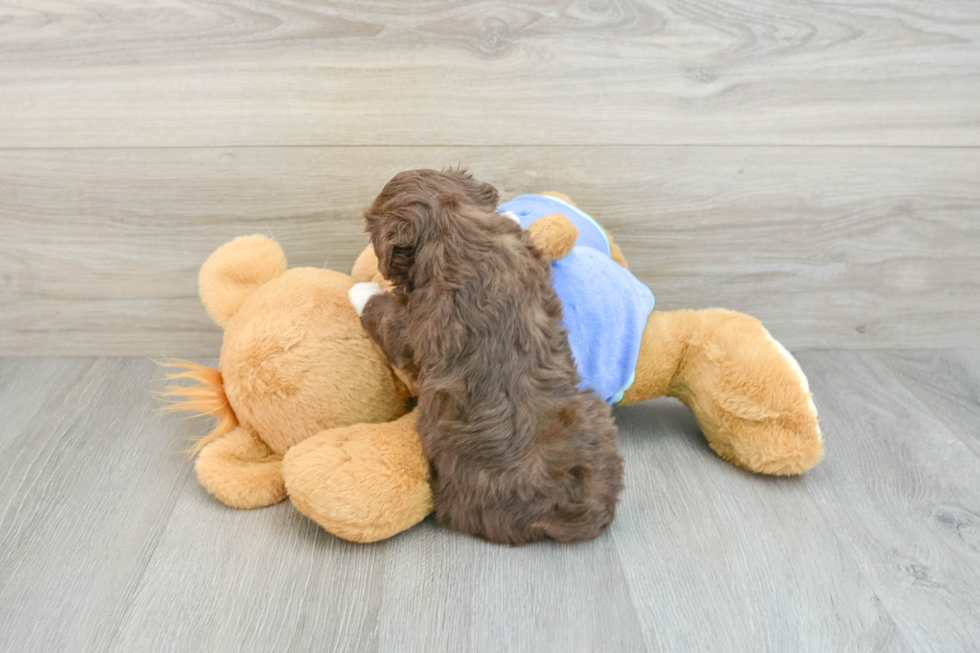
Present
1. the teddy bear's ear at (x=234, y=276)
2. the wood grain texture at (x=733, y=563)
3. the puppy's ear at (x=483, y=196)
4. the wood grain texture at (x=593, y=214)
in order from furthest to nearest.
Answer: the wood grain texture at (x=593, y=214) → the teddy bear's ear at (x=234, y=276) → the puppy's ear at (x=483, y=196) → the wood grain texture at (x=733, y=563)

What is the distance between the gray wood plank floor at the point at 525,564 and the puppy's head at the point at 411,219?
28 cm

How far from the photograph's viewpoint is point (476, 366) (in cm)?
62

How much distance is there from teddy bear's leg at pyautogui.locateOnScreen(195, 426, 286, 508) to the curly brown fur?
0.19 meters

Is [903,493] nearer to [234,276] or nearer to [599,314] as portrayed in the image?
[599,314]

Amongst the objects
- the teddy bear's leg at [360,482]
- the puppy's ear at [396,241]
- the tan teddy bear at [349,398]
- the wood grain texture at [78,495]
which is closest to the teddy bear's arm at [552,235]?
the tan teddy bear at [349,398]

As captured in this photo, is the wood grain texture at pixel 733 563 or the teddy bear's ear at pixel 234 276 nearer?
the wood grain texture at pixel 733 563

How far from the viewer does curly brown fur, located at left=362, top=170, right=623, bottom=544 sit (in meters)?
0.62

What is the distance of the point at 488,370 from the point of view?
24.6 inches

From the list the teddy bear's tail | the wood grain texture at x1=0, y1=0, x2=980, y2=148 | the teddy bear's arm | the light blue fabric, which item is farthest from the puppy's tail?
the wood grain texture at x1=0, y1=0, x2=980, y2=148

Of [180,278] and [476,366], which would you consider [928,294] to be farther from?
[180,278]

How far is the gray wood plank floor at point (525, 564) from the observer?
0.59 meters

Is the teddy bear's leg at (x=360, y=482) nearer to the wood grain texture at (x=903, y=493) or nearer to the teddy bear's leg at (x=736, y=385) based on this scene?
the teddy bear's leg at (x=736, y=385)

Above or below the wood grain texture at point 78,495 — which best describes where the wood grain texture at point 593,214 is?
above

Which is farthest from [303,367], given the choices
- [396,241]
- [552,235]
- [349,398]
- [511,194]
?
[511,194]
